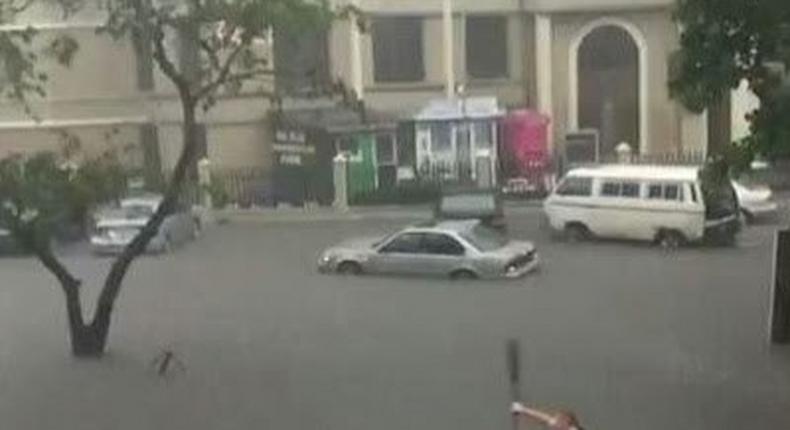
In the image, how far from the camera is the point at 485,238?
3893 mm

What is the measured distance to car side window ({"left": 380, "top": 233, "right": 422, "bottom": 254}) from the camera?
3.93m

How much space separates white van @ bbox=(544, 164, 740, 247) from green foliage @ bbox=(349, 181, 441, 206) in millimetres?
338

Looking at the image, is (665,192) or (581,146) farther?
(581,146)

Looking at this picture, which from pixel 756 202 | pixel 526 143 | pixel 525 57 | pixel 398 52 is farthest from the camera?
pixel 398 52

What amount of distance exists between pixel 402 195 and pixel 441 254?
335 mm

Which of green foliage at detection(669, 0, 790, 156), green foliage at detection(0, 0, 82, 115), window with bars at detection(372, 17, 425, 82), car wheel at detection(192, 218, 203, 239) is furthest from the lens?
window with bars at detection(372, 17, 425, 82)

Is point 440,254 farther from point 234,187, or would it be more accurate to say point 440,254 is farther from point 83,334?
point 83,334

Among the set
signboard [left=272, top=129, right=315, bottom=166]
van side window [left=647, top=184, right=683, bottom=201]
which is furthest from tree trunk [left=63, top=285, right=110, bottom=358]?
van side window [left=647, top=184, right=683, bottom=201]

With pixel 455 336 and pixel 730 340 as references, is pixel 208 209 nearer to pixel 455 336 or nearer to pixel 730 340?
pixel 455 336

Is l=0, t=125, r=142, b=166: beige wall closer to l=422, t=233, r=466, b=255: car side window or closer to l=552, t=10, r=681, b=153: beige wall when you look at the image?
l=422, t=233, r=466, b=255: car side window

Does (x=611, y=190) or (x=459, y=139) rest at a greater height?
(x=459, y=139)

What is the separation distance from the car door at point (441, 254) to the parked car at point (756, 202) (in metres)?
0.74

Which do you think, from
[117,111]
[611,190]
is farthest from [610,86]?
[117,111]

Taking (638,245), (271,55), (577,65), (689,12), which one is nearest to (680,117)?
(638,245)
